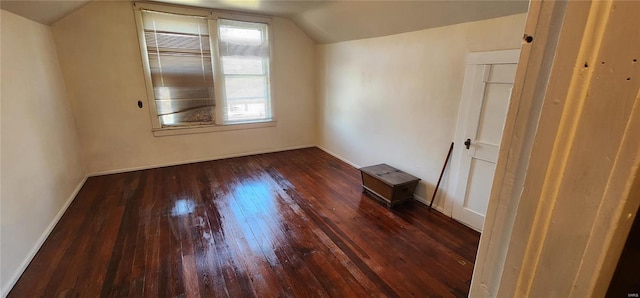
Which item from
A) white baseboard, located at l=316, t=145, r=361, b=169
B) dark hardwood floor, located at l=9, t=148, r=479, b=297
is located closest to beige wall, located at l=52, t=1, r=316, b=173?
dark hardwood floor, located at l=9, t=148, r=479, b=297

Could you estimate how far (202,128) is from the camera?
14.6 feet

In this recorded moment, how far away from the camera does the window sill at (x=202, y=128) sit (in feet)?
13.7

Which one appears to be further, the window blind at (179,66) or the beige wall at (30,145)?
the window blind at (179,66)

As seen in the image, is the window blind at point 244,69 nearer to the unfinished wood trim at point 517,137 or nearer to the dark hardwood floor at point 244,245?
the dark hardwood floor at point 244,245

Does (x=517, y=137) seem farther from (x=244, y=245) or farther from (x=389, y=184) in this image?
(x=389, y=184)

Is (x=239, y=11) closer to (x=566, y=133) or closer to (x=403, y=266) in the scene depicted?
(x=403, y=266)

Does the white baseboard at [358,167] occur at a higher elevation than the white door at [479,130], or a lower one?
lower

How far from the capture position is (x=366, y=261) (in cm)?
222

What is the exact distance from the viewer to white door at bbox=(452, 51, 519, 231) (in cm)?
230

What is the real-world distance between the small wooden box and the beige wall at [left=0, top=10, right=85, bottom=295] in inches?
125

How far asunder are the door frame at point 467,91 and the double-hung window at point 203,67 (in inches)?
127

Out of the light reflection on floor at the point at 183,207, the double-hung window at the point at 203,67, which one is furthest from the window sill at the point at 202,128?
the light reflection on floor at the point at 183,207

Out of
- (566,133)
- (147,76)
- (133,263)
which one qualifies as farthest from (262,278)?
(147,76)

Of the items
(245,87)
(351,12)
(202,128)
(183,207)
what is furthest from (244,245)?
(245,87)
